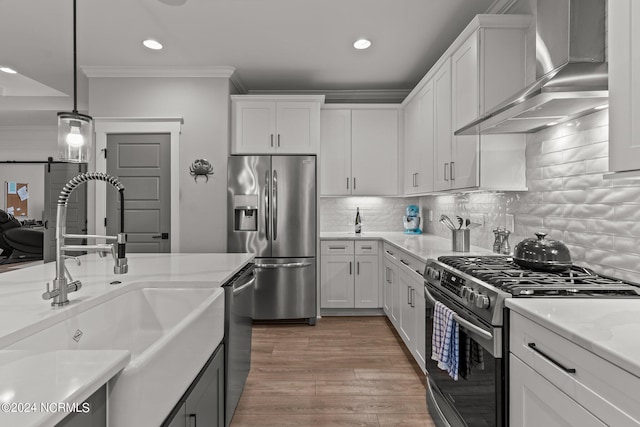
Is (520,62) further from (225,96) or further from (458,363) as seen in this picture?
(225,96)

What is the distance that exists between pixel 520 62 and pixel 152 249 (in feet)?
12.5

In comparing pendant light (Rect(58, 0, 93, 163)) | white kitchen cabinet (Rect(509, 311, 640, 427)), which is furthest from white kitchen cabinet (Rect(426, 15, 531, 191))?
pendant light (Rect(58, 0, 93, 163))

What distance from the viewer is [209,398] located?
1.54m

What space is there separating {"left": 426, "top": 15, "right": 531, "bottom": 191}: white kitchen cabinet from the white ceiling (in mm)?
440

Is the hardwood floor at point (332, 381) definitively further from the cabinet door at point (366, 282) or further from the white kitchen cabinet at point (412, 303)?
the cabinet door at point (366, 282)

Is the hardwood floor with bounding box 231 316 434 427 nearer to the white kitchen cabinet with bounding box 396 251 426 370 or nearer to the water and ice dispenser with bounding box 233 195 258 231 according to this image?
the white kitchen cabinet with bounding box 396 251 426 370

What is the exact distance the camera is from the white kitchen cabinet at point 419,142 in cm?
344

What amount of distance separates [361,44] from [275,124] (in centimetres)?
130

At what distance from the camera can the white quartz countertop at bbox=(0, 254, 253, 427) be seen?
0.65 meters

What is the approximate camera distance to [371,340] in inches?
140

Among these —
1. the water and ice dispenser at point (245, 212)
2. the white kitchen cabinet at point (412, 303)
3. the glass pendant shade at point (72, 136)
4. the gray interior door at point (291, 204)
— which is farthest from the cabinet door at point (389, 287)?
the glass pendant shade at point (72, 136)

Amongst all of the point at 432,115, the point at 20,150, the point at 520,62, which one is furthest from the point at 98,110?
the point at 520,62

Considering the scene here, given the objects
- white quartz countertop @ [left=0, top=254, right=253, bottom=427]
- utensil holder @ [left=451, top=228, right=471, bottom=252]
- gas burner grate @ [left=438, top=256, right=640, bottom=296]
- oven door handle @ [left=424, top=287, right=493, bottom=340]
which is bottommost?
oven door handle @ [left=424, top=287, right=493, bottom=340]

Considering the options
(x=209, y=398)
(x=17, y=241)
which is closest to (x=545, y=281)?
(x=209, y=398)
